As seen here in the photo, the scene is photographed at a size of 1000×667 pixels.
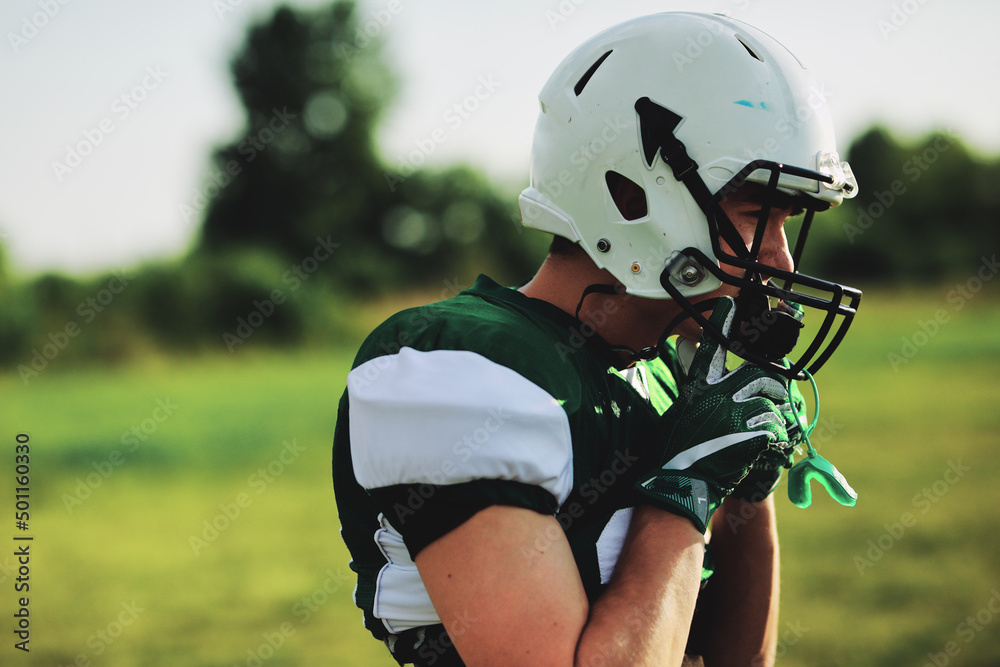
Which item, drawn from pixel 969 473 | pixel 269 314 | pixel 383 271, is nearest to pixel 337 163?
pixel 383 271

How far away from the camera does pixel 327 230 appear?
3023 centimetres

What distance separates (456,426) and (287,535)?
635 cm

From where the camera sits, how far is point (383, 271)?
2642cm

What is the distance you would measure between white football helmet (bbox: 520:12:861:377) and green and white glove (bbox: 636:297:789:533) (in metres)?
0.05

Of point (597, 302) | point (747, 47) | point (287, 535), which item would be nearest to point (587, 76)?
point (747, 47)

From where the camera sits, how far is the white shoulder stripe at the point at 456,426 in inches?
57.0

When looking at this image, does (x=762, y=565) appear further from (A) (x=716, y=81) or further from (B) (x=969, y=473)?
(B) (x=969, y=473)

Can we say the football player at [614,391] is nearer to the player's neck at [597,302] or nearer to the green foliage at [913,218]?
the player's neck at [597,302]

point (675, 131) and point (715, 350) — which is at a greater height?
point (675, 131)

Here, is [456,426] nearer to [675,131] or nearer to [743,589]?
[675,131]

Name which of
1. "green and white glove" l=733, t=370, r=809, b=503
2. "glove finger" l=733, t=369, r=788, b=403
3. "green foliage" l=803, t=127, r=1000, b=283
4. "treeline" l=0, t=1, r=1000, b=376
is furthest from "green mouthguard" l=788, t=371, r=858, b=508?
"green foliage" l=803, t=127, r=1000, b=283

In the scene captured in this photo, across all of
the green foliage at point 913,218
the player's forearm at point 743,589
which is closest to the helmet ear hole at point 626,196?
the player's forearm at point 743,589

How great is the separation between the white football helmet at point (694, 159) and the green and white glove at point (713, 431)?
51 mm

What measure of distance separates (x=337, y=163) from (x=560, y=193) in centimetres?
3137
